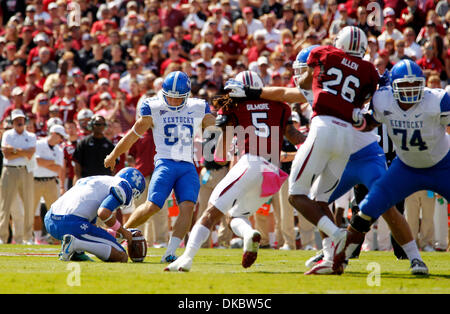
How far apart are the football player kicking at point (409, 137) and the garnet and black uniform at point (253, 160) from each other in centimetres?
82

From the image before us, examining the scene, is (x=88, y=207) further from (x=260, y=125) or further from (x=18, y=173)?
(x=18, y=173)

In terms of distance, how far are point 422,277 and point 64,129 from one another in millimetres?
8847

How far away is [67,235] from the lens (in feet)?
26.4

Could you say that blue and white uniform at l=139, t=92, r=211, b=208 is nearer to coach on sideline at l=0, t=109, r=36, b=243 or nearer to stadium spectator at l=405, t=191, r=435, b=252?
stadium spectator at l=405, t=191, r=435, b=252

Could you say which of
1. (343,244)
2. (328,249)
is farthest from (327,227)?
(328,249)

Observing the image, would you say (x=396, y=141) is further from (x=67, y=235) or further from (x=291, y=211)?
(x=291, y=211)

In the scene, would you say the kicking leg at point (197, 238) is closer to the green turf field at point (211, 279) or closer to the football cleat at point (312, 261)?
the green turf field at point (211, 279)

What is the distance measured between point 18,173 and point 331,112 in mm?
8059

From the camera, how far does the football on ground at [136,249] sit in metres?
8.41

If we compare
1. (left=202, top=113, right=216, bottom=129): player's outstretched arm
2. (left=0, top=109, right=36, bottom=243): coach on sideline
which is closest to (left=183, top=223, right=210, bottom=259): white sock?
(left=202, top=113, right=216, bottom=129): player's outstretched arm

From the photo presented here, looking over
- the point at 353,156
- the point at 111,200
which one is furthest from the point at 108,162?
the point at 353,156

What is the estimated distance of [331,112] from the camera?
6.73 metres

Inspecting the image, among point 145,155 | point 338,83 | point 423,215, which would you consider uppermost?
Answer: point 338,83

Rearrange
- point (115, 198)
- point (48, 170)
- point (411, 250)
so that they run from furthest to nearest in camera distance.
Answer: point (48, 170)
point (115, 198)
point (411, 250)
